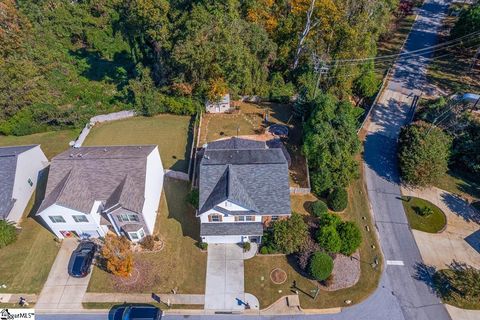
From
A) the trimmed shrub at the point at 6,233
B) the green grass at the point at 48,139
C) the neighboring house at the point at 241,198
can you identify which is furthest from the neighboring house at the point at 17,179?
the neighboring house at the point at 241,198

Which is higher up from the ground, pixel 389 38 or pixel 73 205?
pixel 389 38

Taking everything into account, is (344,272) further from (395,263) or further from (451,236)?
(451,236)

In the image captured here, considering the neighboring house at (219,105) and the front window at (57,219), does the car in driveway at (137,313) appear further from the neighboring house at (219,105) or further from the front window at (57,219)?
the neighboring house at (219,105)

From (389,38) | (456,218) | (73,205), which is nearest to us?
(73,205)

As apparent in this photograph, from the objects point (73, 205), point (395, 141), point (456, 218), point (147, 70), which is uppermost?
point (147, 70)

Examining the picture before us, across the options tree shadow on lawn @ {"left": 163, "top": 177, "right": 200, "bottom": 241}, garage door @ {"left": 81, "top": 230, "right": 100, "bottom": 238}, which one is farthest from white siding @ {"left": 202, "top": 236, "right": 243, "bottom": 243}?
garage door @ {"left": 81, "top": 230, "right": 100, "bottom": 238}

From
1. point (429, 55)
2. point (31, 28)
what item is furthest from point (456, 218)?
point (31, 28)

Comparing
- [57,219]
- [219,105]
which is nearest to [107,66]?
[219,105]

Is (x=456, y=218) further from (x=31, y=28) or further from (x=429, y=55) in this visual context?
(x=31, y=28)
